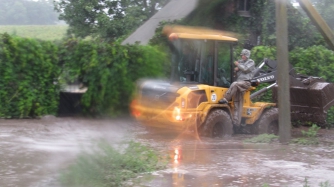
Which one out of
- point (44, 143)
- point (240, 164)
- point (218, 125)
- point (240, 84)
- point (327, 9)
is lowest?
point (240, 164)

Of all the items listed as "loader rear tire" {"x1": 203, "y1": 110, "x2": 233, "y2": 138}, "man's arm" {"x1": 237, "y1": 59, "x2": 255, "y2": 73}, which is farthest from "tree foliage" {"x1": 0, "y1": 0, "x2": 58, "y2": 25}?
"loader rear tire" {"x1": 203, "y1": 110, "x2": 233, "y2": 138}

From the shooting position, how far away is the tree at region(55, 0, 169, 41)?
2486cm

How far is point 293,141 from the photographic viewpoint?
1161cm

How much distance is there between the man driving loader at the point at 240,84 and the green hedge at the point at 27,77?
192 inches

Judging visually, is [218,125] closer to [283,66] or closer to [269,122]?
[269,122]

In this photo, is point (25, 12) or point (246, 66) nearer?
point (246, 66)

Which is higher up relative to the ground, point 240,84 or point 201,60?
point 201,60

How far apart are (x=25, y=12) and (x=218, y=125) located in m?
13.9

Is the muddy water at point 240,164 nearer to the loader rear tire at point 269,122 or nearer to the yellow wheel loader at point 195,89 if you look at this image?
the yellow wheel loader at point 195,89

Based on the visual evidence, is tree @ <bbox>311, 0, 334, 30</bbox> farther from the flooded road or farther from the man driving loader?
the man driving loader

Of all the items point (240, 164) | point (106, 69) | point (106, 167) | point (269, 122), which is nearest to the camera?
point (106, 167)

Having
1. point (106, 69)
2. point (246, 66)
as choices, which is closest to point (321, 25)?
point (246, 66)

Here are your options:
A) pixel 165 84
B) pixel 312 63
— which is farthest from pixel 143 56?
pixel 312 63

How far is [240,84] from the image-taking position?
12.4 metres
